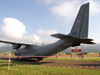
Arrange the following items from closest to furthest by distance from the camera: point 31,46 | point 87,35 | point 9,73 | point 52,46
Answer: point 9,73, point 87,35, point 52,46, point 31,46

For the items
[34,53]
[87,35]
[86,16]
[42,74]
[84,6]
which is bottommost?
[42,74]

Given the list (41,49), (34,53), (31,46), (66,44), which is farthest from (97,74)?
(31,46)

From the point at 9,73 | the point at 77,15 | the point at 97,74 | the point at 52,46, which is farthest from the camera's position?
the point at 52,46

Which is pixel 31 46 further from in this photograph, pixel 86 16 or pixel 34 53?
pixel 86 16

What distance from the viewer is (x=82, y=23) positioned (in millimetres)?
11289

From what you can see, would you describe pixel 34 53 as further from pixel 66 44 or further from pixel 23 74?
pixel 23 74

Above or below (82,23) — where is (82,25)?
below

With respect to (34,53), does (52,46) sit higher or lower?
higher

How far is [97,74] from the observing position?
716 cm

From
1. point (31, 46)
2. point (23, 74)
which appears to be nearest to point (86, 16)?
point (23, 74)

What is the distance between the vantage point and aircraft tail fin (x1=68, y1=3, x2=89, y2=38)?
36.2 feet

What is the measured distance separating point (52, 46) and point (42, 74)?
7244 millimetres

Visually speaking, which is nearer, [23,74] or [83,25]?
[23,74]

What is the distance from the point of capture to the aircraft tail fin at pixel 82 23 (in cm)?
1104
